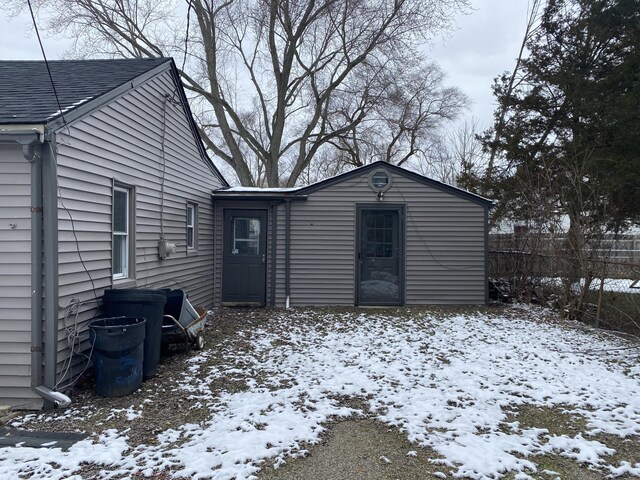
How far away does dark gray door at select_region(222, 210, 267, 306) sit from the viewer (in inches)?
393

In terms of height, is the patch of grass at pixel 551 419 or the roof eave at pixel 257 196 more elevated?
the roof eave at pixel 257 196

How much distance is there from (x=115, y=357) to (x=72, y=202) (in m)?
1.73

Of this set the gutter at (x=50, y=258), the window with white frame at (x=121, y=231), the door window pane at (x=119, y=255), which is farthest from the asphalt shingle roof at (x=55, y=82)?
the door window pane at (x=119, y=255)

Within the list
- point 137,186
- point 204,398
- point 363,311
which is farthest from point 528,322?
point 137,186

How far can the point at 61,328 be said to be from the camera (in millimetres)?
4387

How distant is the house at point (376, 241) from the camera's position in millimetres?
9672

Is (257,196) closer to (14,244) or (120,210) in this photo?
(120,210)

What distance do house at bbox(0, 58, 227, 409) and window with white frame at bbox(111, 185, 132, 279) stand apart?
0.01m

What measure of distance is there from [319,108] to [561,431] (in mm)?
18054

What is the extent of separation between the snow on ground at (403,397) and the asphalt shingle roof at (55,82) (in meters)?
3.17

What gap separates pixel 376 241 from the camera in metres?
9.81

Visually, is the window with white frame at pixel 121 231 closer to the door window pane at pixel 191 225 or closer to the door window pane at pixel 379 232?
the door window pane at pixel 191 225

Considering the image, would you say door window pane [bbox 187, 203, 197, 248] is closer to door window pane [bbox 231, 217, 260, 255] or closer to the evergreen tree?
door window pane [bbox 231, 217, 260, 255]

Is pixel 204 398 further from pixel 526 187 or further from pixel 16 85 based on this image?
pixel 526 187
